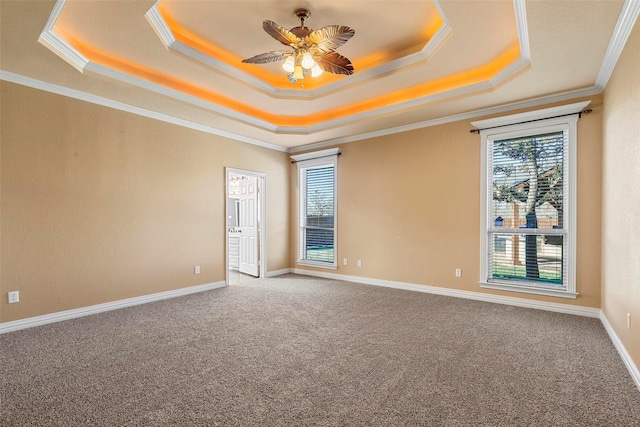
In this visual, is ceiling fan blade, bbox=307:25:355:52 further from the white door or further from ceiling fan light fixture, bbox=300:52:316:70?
the white door

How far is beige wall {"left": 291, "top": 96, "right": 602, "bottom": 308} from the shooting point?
12.3 feet

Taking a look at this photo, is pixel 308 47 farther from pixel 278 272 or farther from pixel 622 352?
pixel 278 272

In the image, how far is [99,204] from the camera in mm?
4008

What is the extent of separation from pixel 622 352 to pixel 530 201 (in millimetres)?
2038

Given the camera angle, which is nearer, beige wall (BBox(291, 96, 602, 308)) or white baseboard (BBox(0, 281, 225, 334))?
white baseboard (BBox(0, 281, 225, 334))

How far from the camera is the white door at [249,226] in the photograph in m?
6.39

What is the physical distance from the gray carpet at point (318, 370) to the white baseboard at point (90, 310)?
0.56ft

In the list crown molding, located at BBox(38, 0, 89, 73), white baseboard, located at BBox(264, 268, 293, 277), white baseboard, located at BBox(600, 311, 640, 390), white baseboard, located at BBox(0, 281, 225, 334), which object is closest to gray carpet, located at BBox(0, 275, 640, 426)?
white baseboard, located at BBox(600, 311, 640, 390)

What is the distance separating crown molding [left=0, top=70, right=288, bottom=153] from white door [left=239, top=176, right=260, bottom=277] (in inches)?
40.3

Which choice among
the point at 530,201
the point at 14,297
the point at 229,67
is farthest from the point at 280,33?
the point at 14,297

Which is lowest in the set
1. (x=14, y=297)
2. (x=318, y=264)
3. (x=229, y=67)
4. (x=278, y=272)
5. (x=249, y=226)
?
(x=278, y=272)

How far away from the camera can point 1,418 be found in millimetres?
1852

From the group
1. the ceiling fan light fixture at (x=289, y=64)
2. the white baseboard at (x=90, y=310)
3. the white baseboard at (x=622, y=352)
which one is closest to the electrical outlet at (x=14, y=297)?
the white baseboard at (x=90, y=310)

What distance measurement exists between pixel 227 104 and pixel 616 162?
4738 mm
